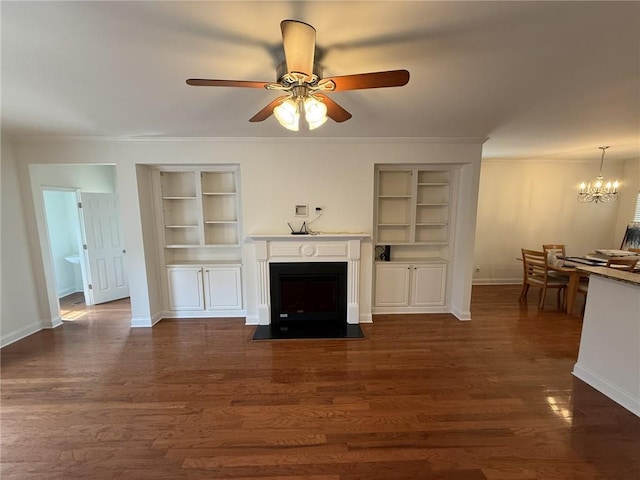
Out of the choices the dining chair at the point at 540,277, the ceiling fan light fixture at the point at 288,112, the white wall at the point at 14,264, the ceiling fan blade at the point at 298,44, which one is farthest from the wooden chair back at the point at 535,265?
the white wall at the point at 14,264

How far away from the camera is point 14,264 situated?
10.8 feet

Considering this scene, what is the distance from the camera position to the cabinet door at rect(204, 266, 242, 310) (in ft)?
12.6

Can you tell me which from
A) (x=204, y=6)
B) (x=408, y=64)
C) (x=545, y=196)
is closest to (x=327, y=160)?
(x=408, y=64)

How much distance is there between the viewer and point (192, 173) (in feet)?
12.6

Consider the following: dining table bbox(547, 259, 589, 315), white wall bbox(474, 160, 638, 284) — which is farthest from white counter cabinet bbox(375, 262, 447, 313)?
white wall bbox(474, 160, 638, 284)

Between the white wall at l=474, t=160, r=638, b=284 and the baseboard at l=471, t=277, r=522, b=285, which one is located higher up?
the white wall at l=474, t=160, r=638, b=284

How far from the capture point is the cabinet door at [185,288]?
12.6ft

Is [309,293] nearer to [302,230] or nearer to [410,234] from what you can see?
[302,230]

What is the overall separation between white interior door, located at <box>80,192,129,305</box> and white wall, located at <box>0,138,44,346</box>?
0.96 m

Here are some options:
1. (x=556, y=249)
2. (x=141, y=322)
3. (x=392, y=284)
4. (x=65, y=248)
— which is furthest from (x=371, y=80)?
(x=65, y=248)

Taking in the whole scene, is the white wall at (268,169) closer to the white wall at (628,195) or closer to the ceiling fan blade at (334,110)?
the ceiling fan blade at (334,110)

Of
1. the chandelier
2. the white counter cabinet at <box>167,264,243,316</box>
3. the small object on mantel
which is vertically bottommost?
the white counter cabinet at <box>167,264,243,316</box>

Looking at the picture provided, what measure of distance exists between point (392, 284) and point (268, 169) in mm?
2420

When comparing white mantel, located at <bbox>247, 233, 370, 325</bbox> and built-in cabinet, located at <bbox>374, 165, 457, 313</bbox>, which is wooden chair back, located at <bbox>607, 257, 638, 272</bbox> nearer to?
built-in cabinet, located at <bbox>374, 165, 457, 313</bbox>
